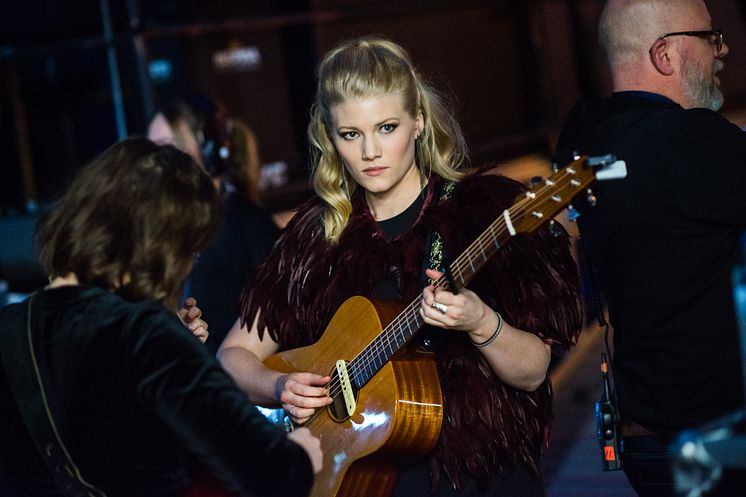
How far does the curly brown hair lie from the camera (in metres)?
2.06

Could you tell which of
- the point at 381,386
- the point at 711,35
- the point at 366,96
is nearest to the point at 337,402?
the point at 381,386

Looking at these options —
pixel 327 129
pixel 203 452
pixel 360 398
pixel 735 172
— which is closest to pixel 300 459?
pixel 203 452

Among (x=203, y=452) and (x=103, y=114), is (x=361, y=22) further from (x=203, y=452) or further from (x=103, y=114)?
(x=203, y=452)

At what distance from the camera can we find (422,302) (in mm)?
2322

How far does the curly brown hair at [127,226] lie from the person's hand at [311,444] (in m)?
0.56

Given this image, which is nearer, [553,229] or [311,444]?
[553,229]

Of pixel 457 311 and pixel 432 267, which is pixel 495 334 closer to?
pixel 457 311

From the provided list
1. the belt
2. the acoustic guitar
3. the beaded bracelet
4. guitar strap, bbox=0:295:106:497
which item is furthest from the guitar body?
guitar strap, bbox=0:295:106:497

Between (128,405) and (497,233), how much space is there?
2.79ft

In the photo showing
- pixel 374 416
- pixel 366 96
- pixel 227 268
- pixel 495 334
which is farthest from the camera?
pixel 227 268

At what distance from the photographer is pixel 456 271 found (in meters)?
2.35

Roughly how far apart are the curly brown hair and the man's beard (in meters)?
1.35

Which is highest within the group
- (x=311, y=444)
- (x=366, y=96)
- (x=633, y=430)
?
(x=366, y=96)

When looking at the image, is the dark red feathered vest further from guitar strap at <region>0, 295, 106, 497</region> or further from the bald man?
guitar strap at <region>0, 295, 106, 497</region>
